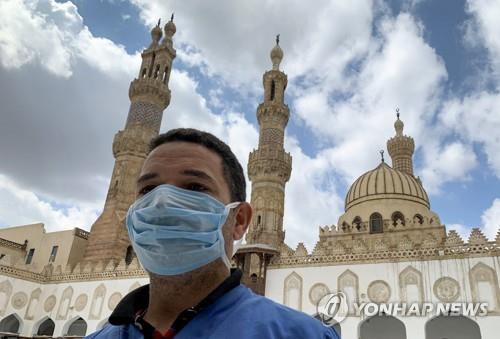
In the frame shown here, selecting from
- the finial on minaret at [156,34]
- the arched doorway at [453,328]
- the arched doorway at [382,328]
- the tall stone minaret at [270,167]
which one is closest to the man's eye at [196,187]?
the arched doorway at [453,328]

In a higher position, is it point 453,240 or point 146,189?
point 453,240

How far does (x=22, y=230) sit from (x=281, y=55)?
21467mm

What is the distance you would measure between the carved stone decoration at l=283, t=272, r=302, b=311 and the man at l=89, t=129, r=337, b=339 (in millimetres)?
15215

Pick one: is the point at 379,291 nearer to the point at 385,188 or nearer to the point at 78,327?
the point at 385,188

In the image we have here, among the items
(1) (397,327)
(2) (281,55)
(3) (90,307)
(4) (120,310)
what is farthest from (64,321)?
(4) (120,310)

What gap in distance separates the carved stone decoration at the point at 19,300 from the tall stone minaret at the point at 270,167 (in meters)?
12.5

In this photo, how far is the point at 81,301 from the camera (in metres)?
21.8

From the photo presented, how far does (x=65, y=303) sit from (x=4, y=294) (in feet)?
10.1

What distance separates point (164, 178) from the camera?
1967 mm

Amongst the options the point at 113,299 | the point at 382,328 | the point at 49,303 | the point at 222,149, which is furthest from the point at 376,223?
the point at 222,149

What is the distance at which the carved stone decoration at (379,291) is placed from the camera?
15.0m

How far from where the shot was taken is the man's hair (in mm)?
2037

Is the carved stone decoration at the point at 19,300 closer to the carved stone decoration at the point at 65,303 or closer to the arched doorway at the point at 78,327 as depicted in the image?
the carved stone decoration at the point at 65,303

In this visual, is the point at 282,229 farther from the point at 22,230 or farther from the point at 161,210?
the point at 161,210
